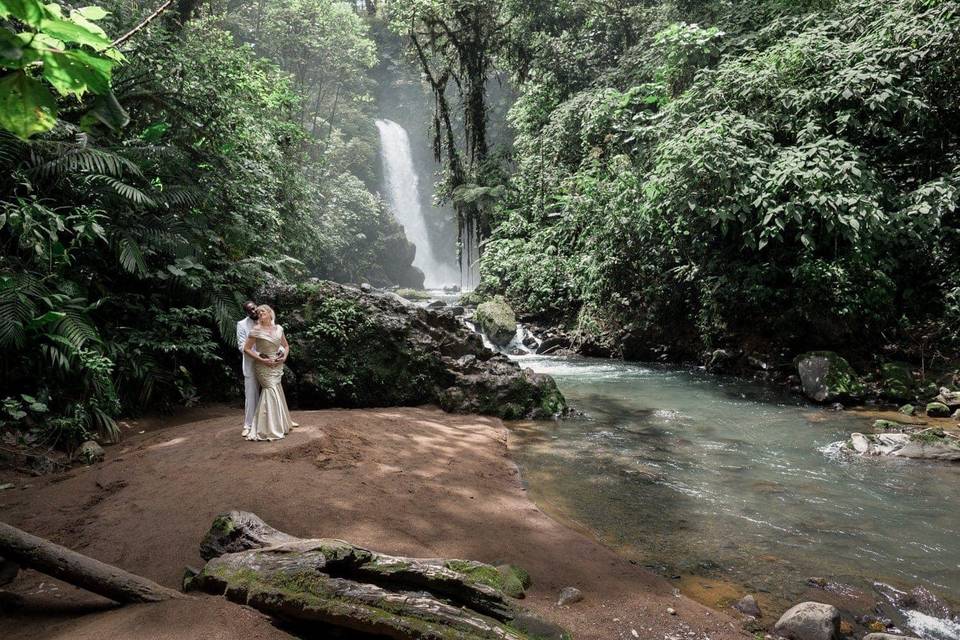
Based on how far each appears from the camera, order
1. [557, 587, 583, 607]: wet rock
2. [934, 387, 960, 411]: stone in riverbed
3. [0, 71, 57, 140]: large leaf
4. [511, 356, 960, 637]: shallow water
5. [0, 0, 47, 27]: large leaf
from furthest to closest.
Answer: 1. [934, 387, 960, 411]: stone in riverbed
2. [511, 356, 960, 637]: shallow water
3. [557, 587, 583, 607]: wet rock
4. [0, 71, 57, 140]: large leaf
5. [0, 0, 47, 27]: large leaf

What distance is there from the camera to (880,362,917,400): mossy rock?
9.36 m

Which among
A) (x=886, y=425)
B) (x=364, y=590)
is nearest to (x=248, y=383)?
(x=364, y=590)

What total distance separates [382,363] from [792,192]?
26.8 ft

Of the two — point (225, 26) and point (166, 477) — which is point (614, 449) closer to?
point (166, 477)

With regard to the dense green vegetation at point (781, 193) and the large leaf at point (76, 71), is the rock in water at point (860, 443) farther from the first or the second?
the large leaf at point (76, 71)

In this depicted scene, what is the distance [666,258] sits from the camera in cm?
1447

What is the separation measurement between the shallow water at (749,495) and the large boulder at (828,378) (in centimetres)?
46

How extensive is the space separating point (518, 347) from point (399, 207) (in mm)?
31776

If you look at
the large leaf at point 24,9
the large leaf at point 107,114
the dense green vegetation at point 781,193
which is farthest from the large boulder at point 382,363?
the large leaf at point 24,9

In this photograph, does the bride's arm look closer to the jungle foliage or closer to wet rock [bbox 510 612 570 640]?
wet rock [bbox 510 612 570 640]

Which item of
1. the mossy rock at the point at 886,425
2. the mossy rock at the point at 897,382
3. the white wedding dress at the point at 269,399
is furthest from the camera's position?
the mossy rock at the point at 897,382

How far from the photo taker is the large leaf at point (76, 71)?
1280mm

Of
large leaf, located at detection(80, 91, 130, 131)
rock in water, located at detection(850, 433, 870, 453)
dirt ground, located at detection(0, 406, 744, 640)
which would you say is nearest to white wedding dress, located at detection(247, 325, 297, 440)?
dirt ground, located at detection(0, 406, 744, 640)

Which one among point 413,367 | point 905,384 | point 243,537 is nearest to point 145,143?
point 413,367
